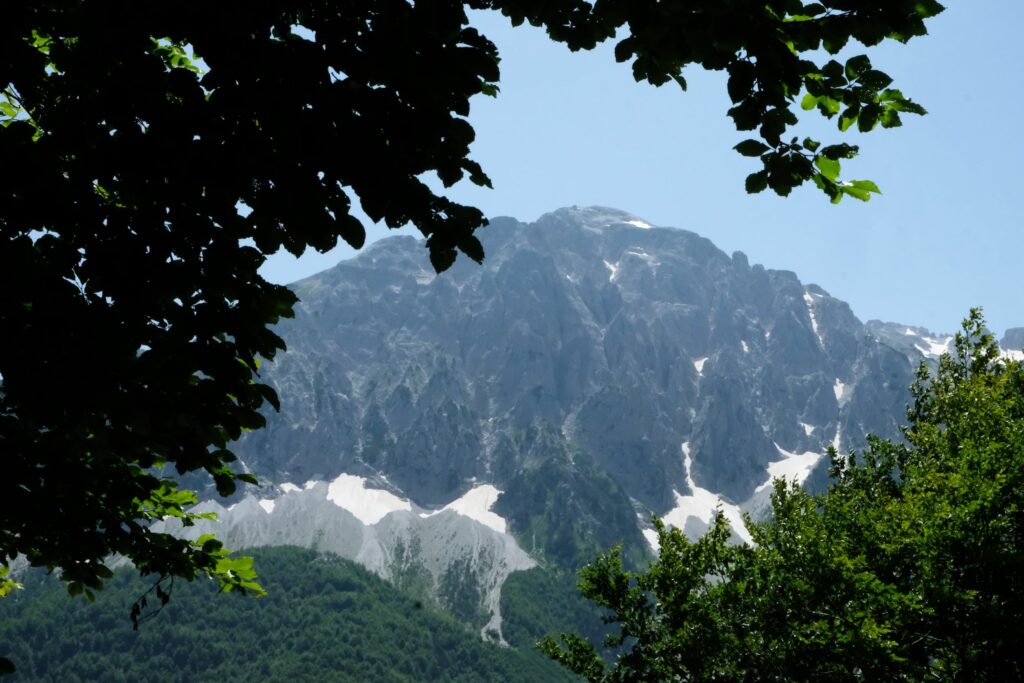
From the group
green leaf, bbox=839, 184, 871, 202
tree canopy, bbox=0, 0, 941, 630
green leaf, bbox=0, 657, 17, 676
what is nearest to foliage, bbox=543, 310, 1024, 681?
green leaf, bbox=839, 184, 871, 202

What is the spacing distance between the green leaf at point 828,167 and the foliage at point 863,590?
10253 mm

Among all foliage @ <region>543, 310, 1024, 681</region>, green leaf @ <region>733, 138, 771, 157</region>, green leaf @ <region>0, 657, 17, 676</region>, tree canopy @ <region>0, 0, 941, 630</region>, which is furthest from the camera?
foliage @ <region>543, 310, 1024, 681</region>

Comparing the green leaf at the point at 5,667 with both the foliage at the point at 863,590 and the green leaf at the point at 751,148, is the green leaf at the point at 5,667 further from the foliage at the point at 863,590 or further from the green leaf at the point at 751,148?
the foliage at the point at 863,590

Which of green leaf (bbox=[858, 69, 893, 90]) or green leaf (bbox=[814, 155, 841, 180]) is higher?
green leaf (bbox=[858, 69, 893, 90])

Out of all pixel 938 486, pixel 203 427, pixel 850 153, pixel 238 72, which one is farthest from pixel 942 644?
pixel 238 72

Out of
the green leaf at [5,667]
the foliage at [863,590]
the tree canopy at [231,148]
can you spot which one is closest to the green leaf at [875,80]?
the tree canopy at [231,148]

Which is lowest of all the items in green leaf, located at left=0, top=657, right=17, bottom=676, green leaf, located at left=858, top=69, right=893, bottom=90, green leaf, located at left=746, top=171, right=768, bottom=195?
green leaf, located at left=0, top=657, right=17, bottom=676

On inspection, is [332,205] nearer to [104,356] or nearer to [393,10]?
[393,10]

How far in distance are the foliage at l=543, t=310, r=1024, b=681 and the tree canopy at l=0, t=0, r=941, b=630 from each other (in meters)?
11.0

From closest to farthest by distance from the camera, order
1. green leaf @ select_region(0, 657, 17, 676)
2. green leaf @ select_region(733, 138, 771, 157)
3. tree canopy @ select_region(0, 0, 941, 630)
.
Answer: tree canopy @ select_region(0, 0, 941, 630) < green leaf @ select_region(733, 138, 771, 157) < green leaf @ select_region(0, 657, 17, 676)

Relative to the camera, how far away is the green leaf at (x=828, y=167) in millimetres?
4754

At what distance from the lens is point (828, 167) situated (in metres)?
4.77

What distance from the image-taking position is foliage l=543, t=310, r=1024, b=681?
12.9 metres

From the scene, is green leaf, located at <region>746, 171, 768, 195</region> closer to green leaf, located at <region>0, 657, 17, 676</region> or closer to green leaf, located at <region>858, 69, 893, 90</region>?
green leaf, located at <region>858, 69, 893, 90</region>
